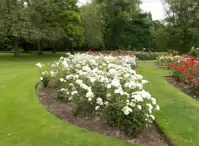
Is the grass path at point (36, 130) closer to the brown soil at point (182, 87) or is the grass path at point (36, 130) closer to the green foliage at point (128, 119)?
the green foliage at point (128, 119)

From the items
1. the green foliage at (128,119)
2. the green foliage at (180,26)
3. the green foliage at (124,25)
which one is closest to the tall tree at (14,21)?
the green foliage at (124,25)

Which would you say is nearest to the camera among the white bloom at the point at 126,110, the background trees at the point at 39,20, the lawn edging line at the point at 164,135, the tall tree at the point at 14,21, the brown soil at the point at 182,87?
the white bloom at the point at 126,110

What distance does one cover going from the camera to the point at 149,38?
37.1 meters

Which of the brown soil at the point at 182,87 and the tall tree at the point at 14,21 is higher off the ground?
the tall tree at the point at 14,21

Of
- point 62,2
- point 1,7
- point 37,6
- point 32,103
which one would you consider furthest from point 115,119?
point 62,2

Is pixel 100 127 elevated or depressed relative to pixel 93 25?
depressed

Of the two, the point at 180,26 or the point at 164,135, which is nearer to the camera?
the point at 164,135

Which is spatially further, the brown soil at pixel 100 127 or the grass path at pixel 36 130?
the brown soil at pixel 100 127

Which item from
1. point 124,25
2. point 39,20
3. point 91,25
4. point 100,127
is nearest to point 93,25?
point 91,25

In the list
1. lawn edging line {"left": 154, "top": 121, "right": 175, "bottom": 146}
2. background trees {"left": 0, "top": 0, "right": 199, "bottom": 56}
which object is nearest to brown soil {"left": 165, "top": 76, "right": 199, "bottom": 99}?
lawn edging line {"left": 154, "top": 121, "right": 175, "bottom": 146}

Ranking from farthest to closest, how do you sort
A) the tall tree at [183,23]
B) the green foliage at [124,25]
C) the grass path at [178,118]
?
the green foliage at [124,25]
the tall tree at [183,23]
the grass path at [178,118]

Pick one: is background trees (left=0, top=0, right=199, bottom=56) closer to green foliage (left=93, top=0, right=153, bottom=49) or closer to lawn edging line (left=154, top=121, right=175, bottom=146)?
green foliage (left=93, top=0, right=153, bottom=49)

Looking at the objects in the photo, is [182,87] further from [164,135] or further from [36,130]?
[36,130]

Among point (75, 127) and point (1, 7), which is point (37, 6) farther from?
point (75, 127)
